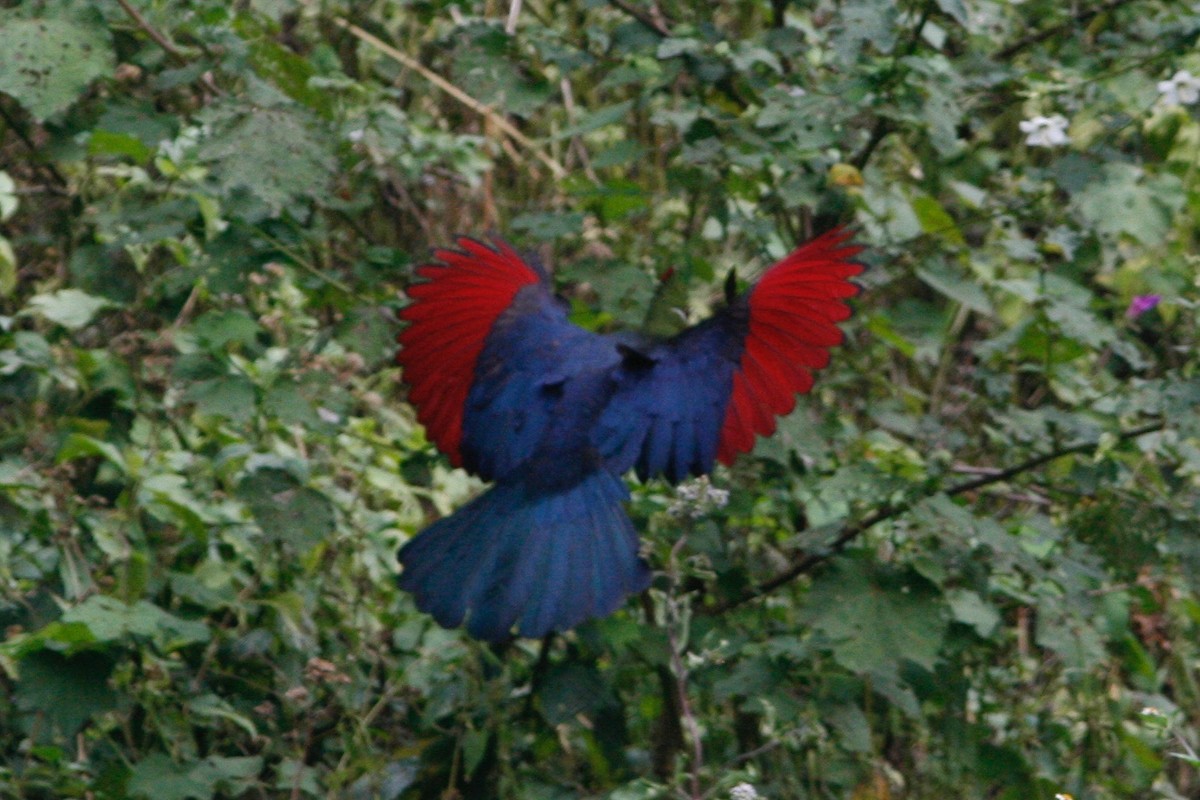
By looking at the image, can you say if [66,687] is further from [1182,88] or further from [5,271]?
[1182,88]

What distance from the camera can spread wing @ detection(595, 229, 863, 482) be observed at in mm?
2455

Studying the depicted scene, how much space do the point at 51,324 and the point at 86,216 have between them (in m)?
0.31

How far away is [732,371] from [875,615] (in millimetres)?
540

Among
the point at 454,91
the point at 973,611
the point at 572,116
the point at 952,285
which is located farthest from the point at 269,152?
the point at 572,116

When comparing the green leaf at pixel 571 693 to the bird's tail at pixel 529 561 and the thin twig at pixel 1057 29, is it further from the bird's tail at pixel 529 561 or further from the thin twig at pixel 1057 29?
the thin twig at pixel 1057 29

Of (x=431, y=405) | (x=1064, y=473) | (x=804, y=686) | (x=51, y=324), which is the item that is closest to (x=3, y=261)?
(x=51, y=324)

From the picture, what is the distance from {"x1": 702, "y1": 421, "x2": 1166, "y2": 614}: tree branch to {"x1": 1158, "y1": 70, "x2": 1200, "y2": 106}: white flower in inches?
22.4

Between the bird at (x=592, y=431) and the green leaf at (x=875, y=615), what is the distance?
0.35 m

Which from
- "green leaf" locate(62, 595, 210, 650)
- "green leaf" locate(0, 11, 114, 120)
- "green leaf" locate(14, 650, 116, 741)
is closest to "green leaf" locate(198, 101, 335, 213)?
"green leaf" locate(0, 11, 114, 120)

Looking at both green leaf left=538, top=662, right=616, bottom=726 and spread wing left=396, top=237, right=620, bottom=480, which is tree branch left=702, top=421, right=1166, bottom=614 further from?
spread wing left=396, top=237, right=620, bottom=480

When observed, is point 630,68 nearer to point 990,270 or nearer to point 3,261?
point 990,270

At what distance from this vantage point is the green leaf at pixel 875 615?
106 inches

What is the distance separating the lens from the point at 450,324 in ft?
9.34

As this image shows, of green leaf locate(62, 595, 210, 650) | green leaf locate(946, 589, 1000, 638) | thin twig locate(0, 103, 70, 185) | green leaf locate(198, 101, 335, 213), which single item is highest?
green leaf locate(198, 101, 335, 213)
